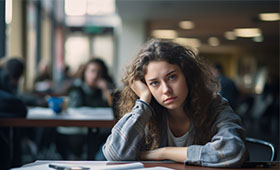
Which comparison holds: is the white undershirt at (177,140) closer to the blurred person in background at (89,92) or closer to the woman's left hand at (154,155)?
the woman's left hand at (154,155)

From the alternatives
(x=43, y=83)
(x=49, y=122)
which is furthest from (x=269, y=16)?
(x=49, y=122)

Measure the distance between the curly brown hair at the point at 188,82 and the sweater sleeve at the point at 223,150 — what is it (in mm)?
115

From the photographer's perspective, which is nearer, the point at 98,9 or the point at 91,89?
the point at 91,89

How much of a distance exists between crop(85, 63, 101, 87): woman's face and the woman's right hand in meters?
2.33

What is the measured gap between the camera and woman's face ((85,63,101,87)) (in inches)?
154

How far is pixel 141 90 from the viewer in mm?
1560

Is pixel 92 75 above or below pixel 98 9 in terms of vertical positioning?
below

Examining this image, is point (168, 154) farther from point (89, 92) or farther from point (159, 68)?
point (89, 92)

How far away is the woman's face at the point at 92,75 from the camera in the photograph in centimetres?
391

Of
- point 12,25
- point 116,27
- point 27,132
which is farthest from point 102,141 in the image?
point 116,27

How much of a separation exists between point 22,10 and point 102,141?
5816 millimetres

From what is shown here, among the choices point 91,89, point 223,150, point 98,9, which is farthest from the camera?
point 98,9

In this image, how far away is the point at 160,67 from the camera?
1496mm

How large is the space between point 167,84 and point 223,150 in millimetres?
321
